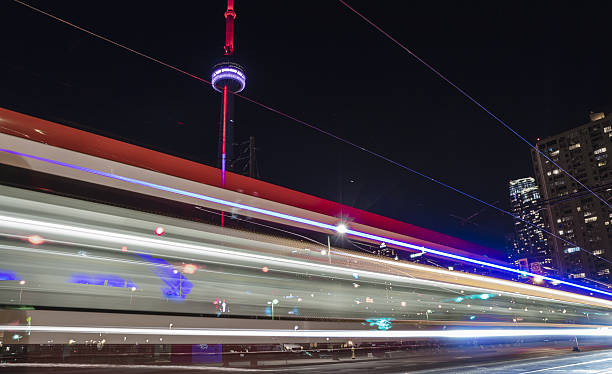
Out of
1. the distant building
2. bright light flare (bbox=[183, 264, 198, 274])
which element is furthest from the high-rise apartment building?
bright light flare (bbox=[183, 264, 198, 274])

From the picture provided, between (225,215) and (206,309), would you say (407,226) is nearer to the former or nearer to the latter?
(225,215)

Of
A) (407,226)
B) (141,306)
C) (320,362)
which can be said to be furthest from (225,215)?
(407,226)

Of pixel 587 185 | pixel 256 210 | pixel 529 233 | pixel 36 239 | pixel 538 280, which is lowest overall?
pixel 538 280

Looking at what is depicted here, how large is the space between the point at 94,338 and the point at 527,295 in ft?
48.5

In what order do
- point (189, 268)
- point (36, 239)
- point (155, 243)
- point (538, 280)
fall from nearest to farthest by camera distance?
point (36, 239)
point (155, 243)
point (189, 268)
point (538, 280)

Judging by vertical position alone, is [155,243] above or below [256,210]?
below

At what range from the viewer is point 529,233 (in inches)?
5482

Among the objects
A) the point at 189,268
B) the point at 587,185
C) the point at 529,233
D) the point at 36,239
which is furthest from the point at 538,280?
the point at 529,233

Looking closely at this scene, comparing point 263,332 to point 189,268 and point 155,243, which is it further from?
point 155,243

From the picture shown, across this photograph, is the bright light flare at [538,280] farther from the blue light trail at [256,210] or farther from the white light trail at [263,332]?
the blue light trail at [256,210]

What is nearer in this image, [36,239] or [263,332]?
[36,239]

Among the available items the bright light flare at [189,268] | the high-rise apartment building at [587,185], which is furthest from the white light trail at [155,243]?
the high-rise apartment building at [587,185]

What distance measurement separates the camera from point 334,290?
23.9 feet

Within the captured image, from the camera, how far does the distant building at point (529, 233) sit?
61.7ft
